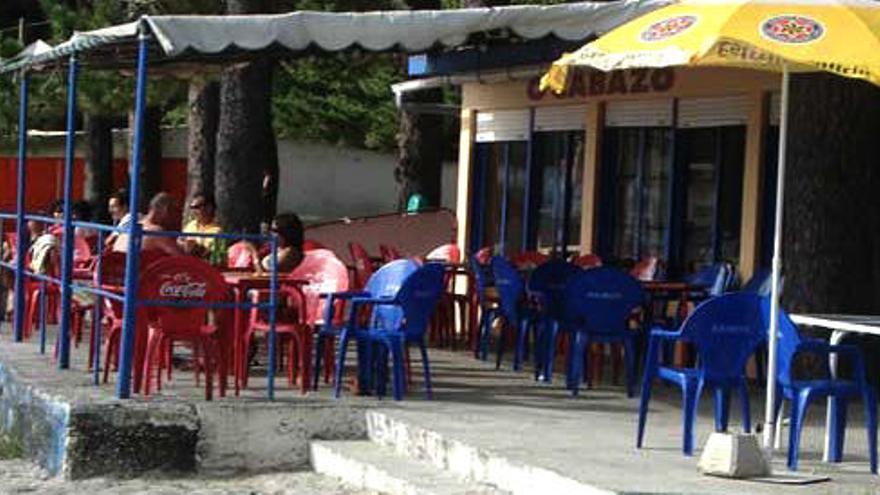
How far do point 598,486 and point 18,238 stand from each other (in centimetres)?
686

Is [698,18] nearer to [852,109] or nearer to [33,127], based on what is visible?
[852,109]

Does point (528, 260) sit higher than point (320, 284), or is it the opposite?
point (528, 260)

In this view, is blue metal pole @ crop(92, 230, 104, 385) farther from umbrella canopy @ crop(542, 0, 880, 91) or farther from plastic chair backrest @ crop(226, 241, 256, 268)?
umbrella canopy @ crop(542, 0, 880, 91)

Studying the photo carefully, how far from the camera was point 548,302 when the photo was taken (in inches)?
452

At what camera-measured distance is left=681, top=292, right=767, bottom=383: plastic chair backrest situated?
8156 mm

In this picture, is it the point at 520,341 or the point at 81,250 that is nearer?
the point at 520,341

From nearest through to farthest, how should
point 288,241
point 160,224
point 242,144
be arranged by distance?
point 288,241
point 160,224
point 242,144

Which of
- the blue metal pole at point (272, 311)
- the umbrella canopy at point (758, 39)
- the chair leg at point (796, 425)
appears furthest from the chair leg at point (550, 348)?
the umbrella canopy at point (758, 39)

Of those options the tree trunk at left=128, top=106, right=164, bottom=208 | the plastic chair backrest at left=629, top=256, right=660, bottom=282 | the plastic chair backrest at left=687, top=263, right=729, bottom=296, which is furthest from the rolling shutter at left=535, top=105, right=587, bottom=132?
the tree trunk at left=128, top=106, right=164, bottom=208

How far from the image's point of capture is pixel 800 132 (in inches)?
420

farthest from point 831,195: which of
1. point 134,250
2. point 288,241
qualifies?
point 134,250

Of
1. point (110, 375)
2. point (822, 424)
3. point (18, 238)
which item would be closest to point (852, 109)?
point (822, 424)

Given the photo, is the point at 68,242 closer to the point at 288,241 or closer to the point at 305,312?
the point at 288,241

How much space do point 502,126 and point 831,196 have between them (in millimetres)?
6542
